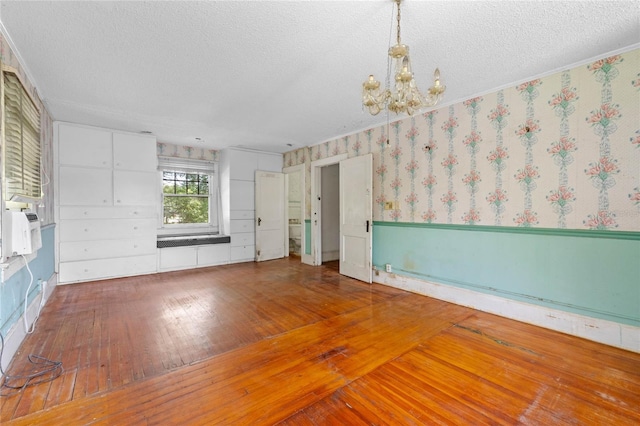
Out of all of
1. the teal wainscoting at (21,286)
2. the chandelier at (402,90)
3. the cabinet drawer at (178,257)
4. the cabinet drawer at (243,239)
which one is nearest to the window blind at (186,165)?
the cabinet drawer at (243,239)

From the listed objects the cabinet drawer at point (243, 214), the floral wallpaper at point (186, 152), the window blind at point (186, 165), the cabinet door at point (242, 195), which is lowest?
the cabinet drawer at point (243, 214)

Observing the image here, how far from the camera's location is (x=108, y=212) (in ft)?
14.9

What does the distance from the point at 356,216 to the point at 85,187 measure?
14.5 feet

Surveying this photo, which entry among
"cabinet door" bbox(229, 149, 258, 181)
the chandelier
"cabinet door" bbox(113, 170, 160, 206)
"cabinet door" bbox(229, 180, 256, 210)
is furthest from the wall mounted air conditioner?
"cabinet door" bbox(229, 149, 258, 181)

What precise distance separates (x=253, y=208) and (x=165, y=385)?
4.60m

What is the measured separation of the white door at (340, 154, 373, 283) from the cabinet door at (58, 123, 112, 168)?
4005 mm

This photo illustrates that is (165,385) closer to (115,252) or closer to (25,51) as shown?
(25,51)

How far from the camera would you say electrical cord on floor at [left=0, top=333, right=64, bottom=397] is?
1841 millimetres

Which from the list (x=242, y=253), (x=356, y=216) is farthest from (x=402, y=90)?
(x=242, y=253)

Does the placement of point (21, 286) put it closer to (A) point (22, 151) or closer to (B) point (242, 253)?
(A) point (22, 151)

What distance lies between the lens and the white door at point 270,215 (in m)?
Result: 6.18

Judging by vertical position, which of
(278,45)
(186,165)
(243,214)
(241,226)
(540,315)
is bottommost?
(540,315)

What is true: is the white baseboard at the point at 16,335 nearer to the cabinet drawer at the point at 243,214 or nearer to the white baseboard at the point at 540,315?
the cabinet drawer at the point at 243,214

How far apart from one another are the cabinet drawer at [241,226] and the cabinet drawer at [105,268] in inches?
61.6
